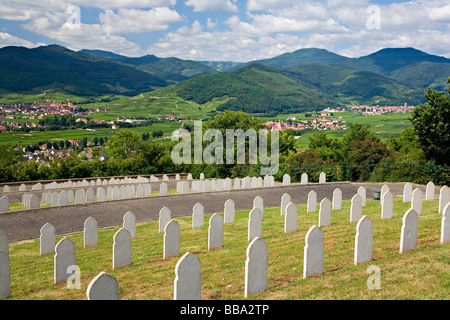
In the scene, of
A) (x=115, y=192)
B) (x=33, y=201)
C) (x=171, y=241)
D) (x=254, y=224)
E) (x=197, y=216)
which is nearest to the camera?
(x=171, y=241)

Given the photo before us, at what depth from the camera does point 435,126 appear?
26828mm

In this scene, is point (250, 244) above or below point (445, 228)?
above

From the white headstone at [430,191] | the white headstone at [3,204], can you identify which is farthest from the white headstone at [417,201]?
the white headstone at [3,204]

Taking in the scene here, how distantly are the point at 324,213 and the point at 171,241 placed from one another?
541 centimetres

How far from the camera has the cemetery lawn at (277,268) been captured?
22.2ft

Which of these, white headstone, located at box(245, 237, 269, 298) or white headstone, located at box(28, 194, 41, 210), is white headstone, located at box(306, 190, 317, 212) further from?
white headstone, located at box(28, 194, 41, 210)

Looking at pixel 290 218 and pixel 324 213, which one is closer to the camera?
pixel 290 218

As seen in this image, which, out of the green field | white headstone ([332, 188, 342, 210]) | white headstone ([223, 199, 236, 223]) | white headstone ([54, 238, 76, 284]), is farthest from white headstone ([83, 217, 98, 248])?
the green field

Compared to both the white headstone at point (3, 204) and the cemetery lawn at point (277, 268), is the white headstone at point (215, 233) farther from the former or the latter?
the white headstone at point (3, 204)

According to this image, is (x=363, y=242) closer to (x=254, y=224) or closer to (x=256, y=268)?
(x=256, y=268)

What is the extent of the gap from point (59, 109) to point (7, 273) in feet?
613

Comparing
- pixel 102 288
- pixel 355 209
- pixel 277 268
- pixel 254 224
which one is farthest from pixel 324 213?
pixel 102 288
